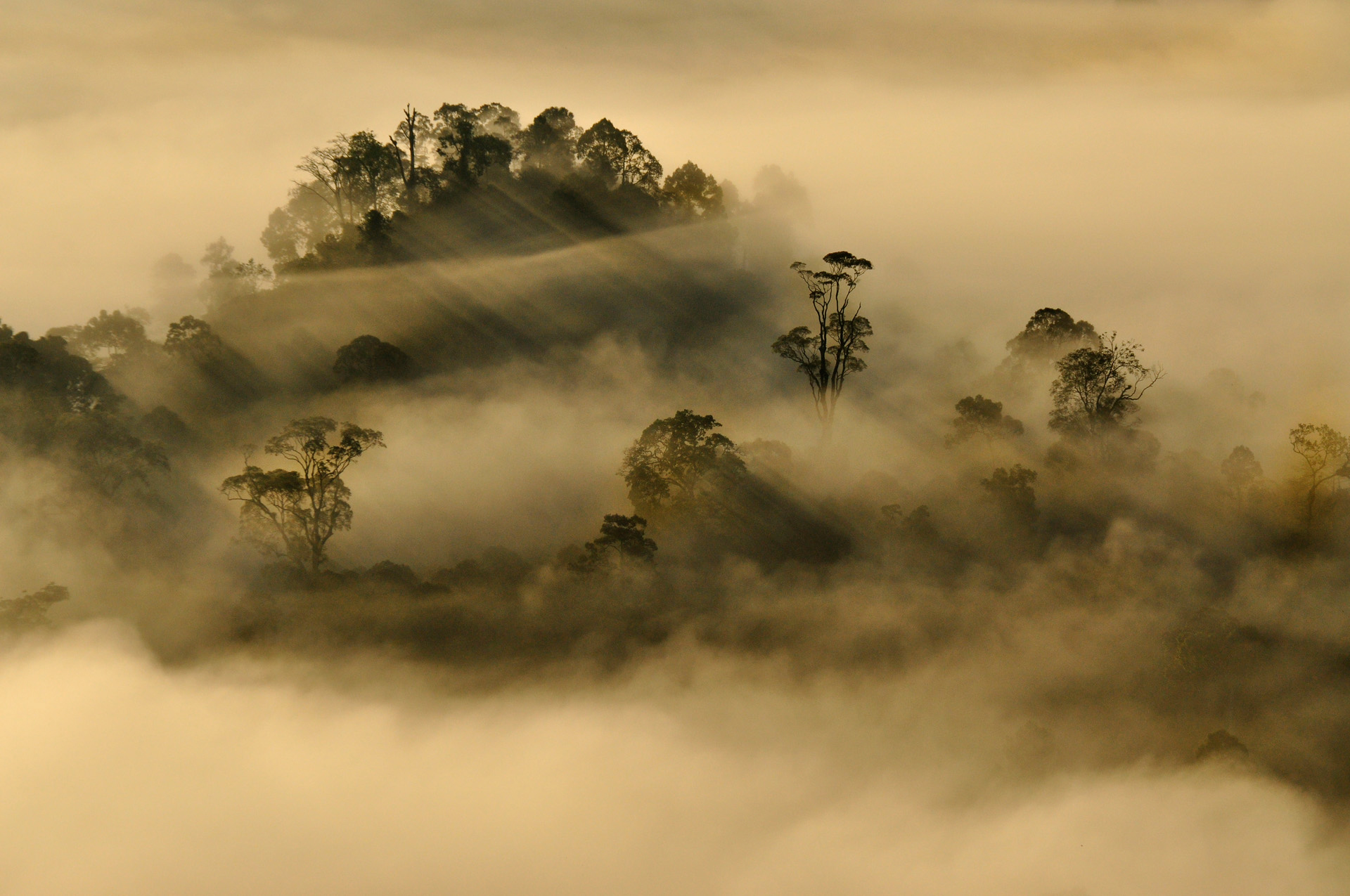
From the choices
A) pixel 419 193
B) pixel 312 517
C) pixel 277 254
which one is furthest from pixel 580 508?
pixel 277 254

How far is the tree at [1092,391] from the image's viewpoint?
10612 cm

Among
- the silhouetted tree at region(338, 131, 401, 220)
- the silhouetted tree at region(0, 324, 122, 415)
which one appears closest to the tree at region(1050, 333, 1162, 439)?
the silhouetted tree at region(338, 131, 401, 220)

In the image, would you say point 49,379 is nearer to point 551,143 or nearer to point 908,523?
point 551,143

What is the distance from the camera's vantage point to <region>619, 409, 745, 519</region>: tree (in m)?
99.6

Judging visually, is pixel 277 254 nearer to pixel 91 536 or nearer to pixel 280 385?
pixel 280 385

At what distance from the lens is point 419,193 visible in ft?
434

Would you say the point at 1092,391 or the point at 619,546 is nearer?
the point at 619,546

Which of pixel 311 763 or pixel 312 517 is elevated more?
pixel 312 517

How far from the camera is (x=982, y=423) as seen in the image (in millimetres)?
112000

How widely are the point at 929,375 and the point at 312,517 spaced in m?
84.6

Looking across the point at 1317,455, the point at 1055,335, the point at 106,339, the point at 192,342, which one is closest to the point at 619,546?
the point at 1055,335

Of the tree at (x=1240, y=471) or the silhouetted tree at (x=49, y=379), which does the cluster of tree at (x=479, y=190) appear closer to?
the silhouetted tree at (x=49, y=379)

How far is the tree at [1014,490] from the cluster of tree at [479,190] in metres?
57.8

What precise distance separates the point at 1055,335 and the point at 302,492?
88.2 metres
